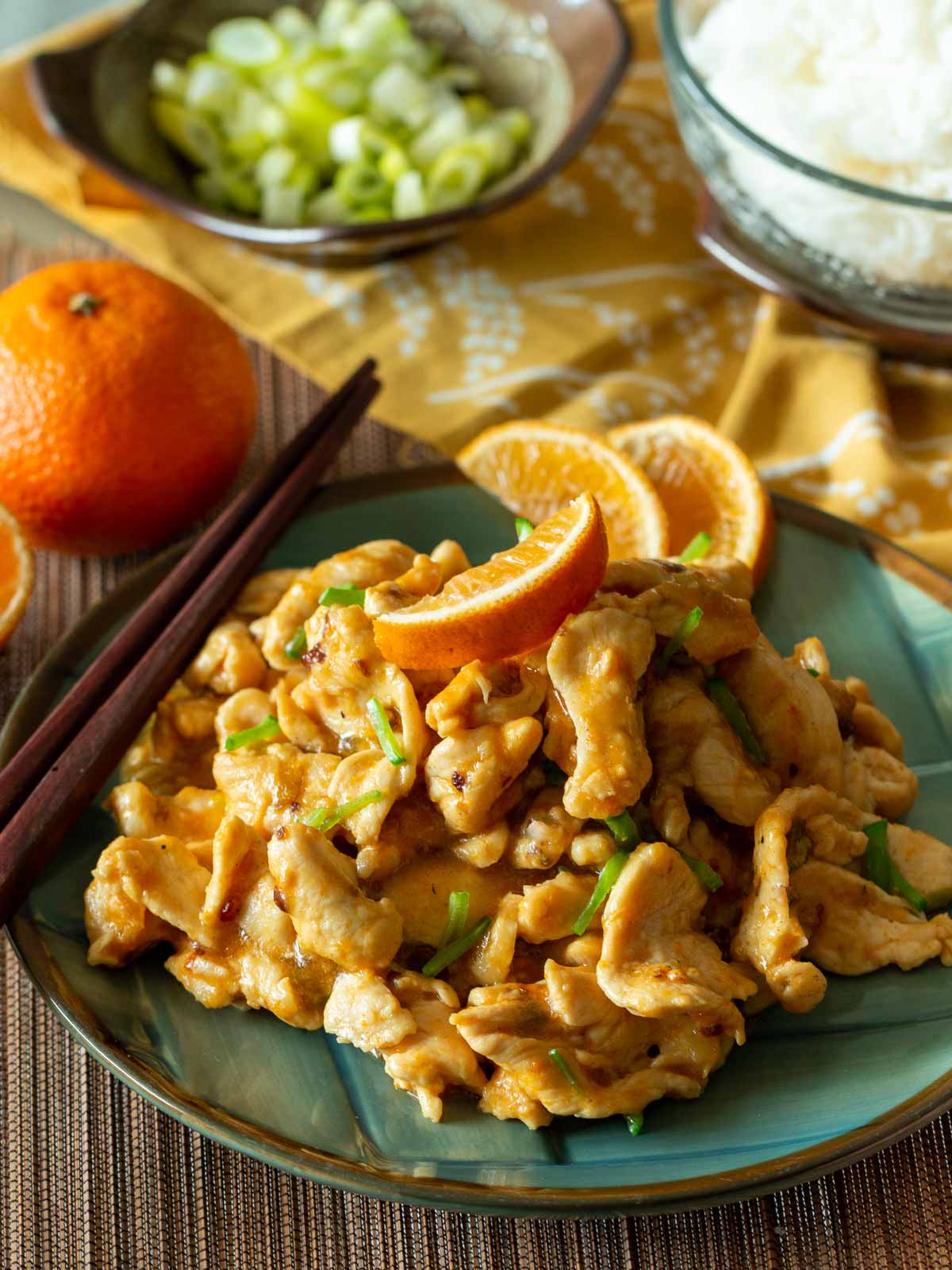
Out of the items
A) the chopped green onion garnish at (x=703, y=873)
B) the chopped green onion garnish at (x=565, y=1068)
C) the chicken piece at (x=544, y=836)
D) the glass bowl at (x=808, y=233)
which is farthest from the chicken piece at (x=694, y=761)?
the glass bowl at (x=808, y=233)

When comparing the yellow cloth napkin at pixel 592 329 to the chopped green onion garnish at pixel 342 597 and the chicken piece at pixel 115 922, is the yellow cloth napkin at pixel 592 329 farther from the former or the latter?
the chicken piece at pixel 115 922

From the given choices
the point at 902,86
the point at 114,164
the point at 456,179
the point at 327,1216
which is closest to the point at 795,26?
the point at 902,86

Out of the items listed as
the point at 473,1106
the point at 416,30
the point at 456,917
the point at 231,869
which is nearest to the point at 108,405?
the point at 231,869

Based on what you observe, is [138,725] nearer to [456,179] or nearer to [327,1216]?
[327,1216]

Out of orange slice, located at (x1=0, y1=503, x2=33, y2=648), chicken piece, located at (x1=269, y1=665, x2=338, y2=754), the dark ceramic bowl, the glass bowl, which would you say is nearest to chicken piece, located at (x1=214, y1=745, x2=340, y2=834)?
Answer: chicken piece, located at (x1=269, y1=665, x2=338, y2=754)

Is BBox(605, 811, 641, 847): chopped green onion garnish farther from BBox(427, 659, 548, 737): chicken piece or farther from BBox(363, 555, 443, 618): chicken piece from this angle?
BBox(363, 555, 443, 618): chicken piece

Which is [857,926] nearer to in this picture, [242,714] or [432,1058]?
[432,1058]

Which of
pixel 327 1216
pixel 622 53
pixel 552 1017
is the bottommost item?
pixel 327 1216
